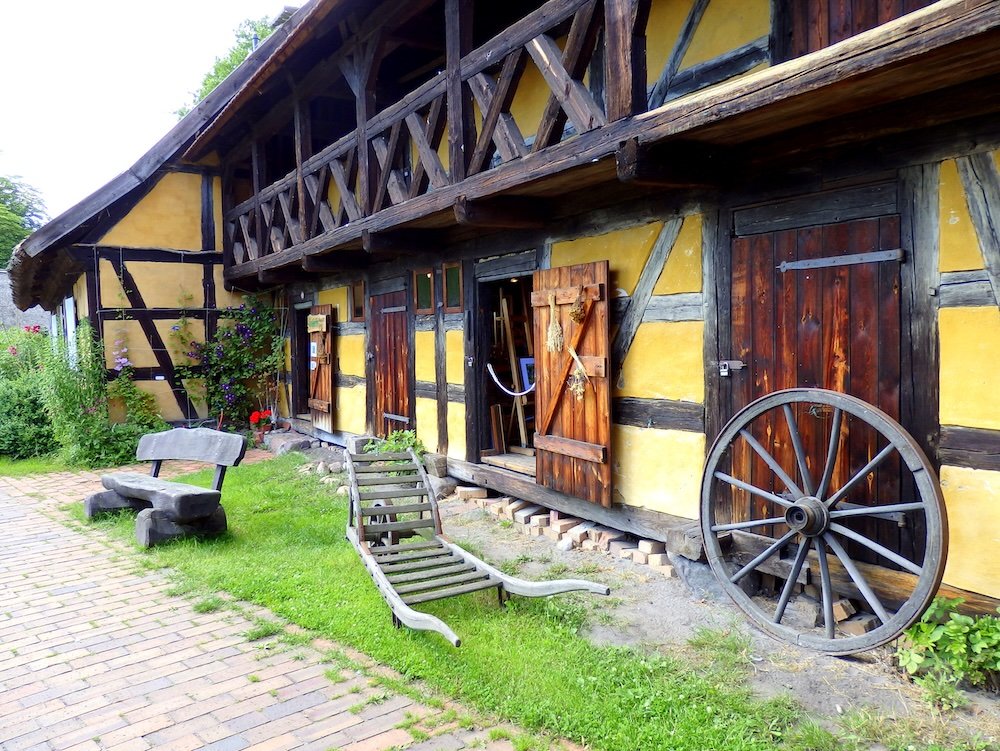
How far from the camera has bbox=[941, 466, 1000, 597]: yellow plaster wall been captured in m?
3.14

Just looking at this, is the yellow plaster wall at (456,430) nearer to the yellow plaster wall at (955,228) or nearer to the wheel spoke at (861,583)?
the wheel spoke at (861,583)

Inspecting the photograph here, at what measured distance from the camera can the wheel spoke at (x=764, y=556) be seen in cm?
360

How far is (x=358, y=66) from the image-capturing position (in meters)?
6.62

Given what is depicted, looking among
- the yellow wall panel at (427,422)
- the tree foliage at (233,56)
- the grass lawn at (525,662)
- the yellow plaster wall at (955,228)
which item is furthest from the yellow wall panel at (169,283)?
the tree foliage at (233,56)

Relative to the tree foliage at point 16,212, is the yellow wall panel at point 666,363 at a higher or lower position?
lower

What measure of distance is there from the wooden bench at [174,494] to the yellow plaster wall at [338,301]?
333cm

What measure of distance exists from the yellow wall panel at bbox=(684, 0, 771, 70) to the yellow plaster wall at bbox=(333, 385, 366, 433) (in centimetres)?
610

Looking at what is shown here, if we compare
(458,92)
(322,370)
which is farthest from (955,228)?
(322,370)

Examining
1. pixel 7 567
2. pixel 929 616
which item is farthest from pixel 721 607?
pixel 7 567

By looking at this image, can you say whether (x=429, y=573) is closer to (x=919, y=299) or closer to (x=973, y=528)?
(x=973, y=528)

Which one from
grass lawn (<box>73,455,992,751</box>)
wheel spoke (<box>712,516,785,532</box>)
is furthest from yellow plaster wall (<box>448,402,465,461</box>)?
wheel spoke (<box>712,516,785,532</box>)

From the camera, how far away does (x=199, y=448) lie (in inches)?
251

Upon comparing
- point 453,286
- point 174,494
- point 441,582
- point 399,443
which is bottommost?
point 441,582

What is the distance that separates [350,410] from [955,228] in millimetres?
7644
